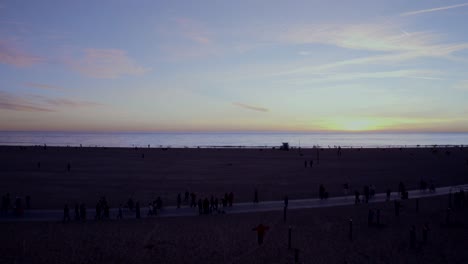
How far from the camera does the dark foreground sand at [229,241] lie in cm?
1332

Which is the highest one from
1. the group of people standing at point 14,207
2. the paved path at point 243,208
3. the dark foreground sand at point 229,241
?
the group of people standing at point 14,207

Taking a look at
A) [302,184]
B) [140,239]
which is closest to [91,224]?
[140,239]

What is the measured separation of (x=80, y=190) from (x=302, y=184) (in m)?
16.3

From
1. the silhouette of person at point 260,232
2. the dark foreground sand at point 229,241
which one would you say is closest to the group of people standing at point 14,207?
the dark foreground sand at point 229,241

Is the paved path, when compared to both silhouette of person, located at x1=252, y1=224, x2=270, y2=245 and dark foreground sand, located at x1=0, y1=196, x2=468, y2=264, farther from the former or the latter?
silhouette of person, located at x1=252, y1=224, x2=270, y2=245

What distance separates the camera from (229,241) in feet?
49.1

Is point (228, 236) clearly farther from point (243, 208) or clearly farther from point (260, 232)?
point (243, 208)

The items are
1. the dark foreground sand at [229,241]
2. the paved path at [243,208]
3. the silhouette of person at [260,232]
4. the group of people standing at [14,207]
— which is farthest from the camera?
the group of people standing at [14,207]

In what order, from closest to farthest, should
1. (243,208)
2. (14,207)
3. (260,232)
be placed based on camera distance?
(260,232), (14,207), (243,208)

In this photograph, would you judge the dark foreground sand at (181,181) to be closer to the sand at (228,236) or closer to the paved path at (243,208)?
the sand at (228,236)

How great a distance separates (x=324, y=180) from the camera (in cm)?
3216

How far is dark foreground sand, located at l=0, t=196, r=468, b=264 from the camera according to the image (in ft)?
43.7

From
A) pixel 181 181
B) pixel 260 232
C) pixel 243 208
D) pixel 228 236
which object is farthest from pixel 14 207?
pixel 181 181

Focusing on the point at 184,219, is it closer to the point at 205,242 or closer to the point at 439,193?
the point at 205,242
